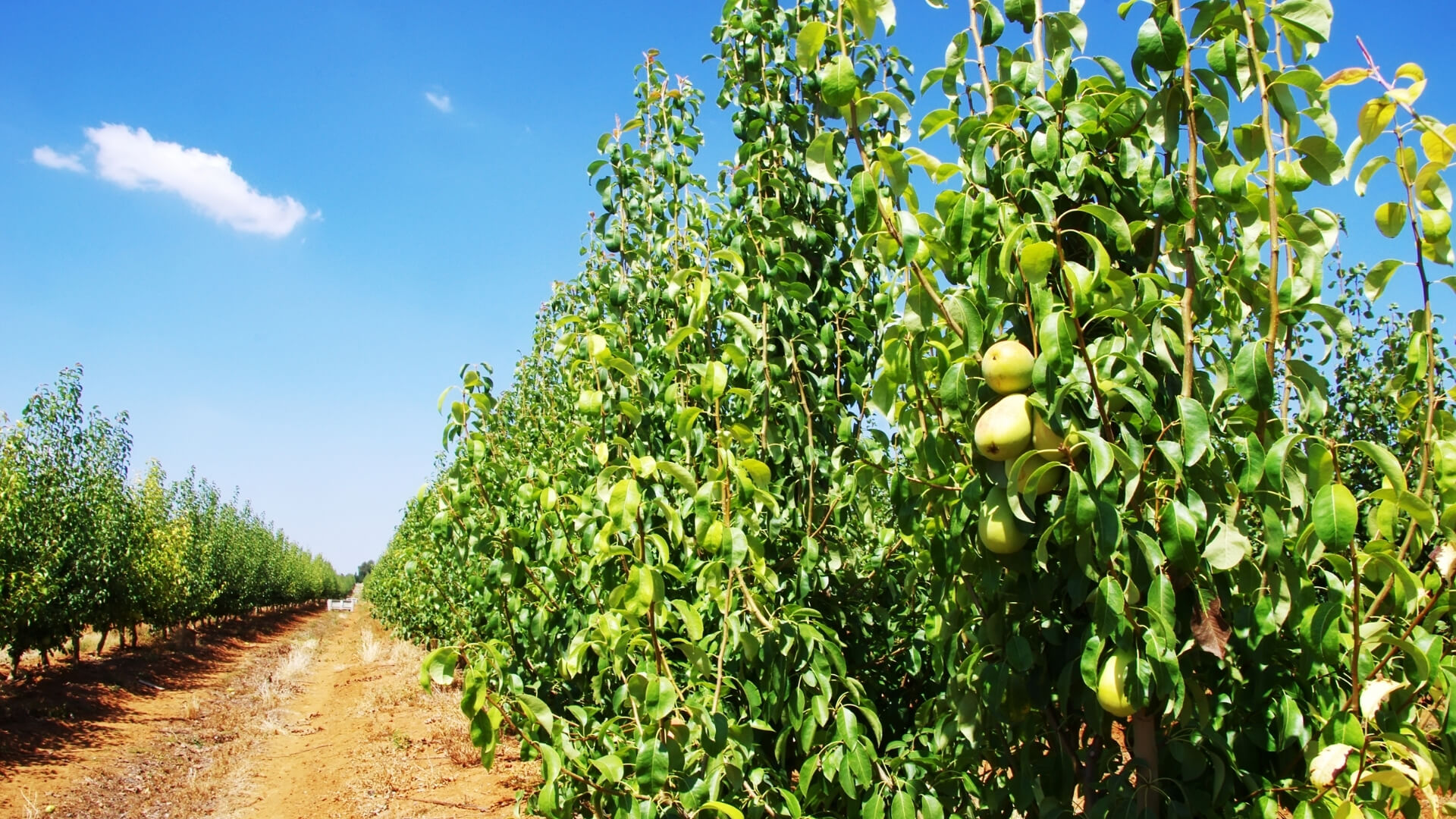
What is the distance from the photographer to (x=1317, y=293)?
4.18 feet

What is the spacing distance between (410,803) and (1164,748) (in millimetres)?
7481

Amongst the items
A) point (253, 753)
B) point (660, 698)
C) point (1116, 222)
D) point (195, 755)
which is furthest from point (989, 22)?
point (195, 755)

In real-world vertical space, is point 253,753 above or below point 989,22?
below

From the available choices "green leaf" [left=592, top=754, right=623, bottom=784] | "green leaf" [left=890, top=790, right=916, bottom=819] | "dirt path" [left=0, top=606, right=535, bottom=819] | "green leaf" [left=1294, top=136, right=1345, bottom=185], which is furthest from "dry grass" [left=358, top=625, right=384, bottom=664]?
"green leaf" [left=1294, top=136, right=1345, bottom=185]

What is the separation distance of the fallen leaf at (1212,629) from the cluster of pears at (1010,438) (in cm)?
29

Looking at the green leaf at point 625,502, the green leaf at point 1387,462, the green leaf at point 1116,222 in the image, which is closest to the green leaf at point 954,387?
the green leaf at point 1116,222

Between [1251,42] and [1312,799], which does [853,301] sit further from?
[1312,799]

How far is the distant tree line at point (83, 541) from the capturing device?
1381cm

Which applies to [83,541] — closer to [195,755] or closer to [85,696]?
[85,696]

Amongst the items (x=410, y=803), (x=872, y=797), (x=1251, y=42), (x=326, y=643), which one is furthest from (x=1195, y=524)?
(x=326, y=643)

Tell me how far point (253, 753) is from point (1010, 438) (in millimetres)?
12819

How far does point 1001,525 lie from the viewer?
1.45 meters

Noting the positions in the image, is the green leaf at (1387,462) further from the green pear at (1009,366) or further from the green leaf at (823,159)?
the green leaf at (823,159)

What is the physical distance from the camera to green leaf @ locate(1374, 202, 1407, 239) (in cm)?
140
